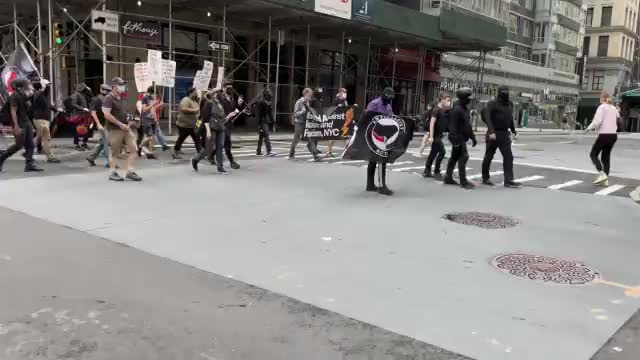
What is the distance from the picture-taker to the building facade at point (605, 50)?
70688 mm

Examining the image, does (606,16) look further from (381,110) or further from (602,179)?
(381,110)

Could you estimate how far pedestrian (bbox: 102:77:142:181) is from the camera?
959cm

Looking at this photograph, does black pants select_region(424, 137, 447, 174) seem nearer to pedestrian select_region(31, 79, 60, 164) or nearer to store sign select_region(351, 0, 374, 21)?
pedestrian select_region(31, 79, 60, 164)

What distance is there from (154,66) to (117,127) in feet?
29.0

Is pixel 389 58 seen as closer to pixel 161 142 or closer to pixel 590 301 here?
pixel 161 142

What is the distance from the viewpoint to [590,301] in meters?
4.53

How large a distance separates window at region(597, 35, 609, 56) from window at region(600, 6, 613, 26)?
5.97 ft

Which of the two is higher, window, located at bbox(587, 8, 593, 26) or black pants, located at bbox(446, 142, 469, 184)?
window, located at bbox(587, 8, 593, 26)

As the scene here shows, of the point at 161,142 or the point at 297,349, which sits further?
the point at 161,142

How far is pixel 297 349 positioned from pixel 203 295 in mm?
1183

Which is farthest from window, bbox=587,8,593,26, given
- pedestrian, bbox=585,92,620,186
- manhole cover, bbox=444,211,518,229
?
manhole cover, bbox=444,211,518,229

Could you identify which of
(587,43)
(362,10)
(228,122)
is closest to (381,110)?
(228,122)

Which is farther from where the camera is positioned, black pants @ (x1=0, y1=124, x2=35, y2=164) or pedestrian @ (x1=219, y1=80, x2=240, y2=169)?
pedestrian @ (x1=219, y1=80, x2=240, y2=169)

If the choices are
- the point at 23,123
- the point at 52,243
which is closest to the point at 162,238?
the point at 52,243
